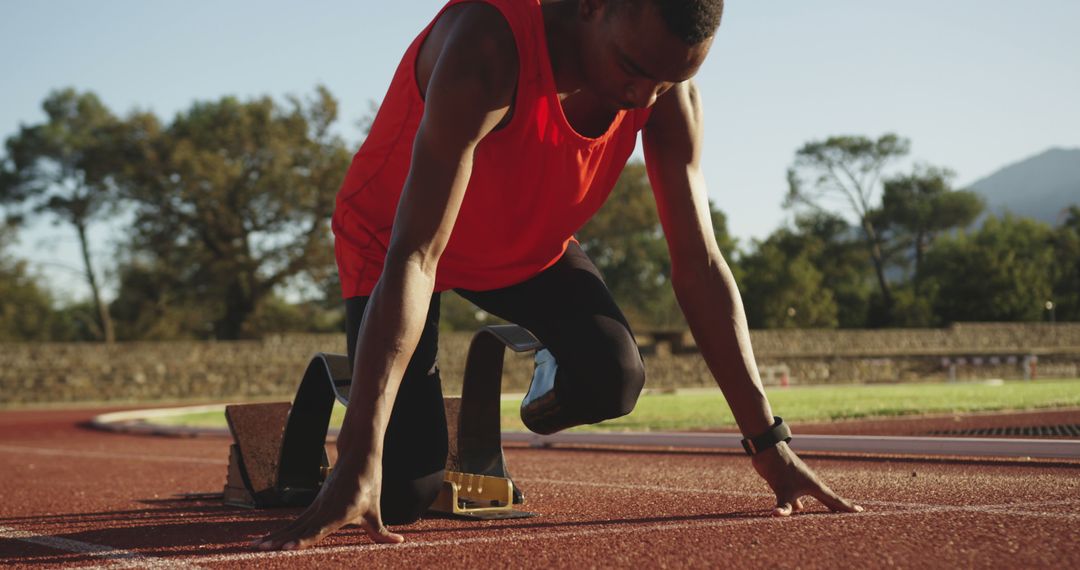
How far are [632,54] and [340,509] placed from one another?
49.9 inches

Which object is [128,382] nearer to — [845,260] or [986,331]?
[986,331]

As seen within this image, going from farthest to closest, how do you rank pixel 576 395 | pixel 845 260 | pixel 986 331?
pixel 845 260 < pixel 986 331 < pixel 576 395

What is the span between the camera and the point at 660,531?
119 inches

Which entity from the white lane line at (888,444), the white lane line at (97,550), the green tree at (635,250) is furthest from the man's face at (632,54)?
the green tree at (635,250)

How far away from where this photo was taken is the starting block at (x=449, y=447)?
3.81m

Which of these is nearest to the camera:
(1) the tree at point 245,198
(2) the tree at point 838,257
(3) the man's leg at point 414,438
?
(3) the man's leg at point 414,438

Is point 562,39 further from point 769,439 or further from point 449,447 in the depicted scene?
point 449,447

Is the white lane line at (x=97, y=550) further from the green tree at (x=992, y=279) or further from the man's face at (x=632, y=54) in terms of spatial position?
the green tree at (x=992, y=279)

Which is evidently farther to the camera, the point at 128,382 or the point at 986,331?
the point at 986,331

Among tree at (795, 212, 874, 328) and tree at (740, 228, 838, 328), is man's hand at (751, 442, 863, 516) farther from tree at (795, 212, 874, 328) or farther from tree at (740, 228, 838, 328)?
tree at (795, 212, 874, 328)

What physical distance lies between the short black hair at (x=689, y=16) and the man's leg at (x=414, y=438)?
1.43m

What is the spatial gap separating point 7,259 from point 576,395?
47006mm

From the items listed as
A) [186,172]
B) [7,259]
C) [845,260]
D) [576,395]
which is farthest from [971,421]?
[845,260]

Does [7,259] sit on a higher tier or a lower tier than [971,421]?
higher
